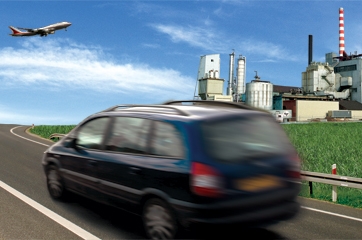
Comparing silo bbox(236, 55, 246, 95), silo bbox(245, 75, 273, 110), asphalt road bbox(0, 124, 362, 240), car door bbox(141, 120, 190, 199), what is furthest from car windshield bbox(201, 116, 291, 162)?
silo bbox(236, 55, 246, 95)

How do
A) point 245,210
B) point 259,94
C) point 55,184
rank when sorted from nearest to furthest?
point 245,210
point 55,184
point 259,94

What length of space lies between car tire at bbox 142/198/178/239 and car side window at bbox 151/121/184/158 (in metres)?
0.57

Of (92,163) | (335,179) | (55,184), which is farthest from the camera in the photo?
(335,179)

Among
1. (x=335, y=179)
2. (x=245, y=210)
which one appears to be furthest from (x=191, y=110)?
(x=335, y=179)

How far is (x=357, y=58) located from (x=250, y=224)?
298ft

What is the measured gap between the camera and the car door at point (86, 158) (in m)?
4.67

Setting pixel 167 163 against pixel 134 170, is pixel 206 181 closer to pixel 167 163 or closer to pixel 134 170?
pixel 167 163

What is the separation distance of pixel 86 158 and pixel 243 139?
96.0 inches

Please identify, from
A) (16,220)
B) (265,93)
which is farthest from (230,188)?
(265,93)

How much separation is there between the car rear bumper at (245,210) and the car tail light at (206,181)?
0.13m

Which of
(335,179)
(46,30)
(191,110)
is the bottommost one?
(335,179)

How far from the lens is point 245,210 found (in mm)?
3494

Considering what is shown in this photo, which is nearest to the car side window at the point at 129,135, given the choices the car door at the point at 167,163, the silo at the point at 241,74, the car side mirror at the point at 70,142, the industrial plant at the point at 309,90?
the car door at the point at 167,163

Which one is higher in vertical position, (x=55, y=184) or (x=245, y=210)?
(x=245, y=210)
